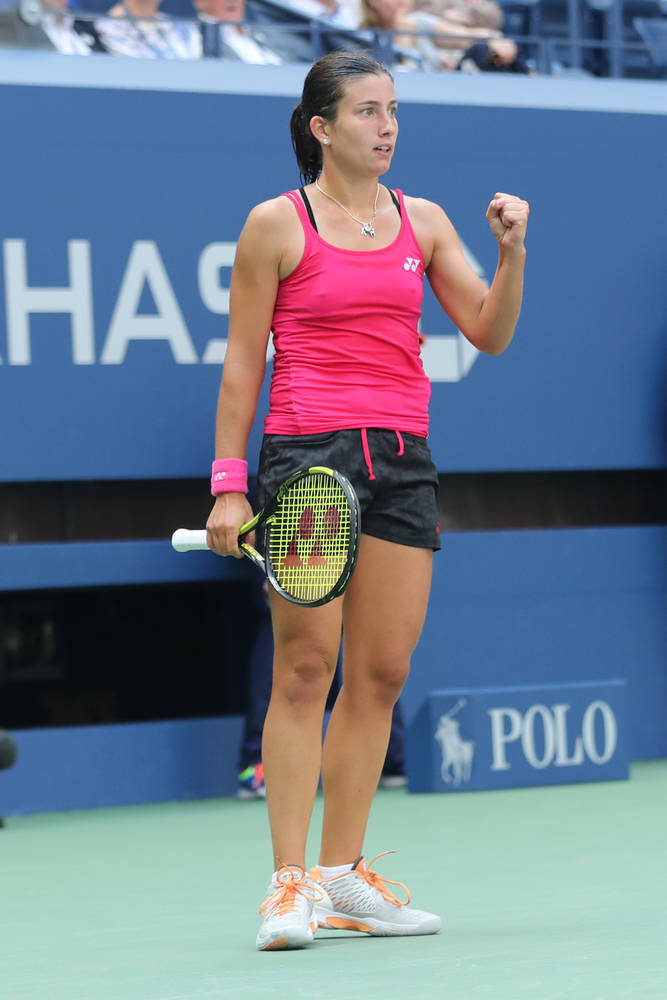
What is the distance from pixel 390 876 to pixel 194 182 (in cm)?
291

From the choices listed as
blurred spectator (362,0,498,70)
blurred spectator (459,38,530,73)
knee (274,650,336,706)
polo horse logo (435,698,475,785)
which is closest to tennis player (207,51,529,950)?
knee (274,650,336,706)

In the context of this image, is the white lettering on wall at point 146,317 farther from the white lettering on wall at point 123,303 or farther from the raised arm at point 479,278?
the raised arm at point 479,278

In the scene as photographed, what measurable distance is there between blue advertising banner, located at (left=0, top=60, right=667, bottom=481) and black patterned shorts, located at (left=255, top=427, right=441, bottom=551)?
2825 mm

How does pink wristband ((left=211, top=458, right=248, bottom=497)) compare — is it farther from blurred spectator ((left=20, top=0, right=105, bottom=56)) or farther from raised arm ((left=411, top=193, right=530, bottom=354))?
blurred spectator ((left=20, top=0, right=105, bottom=56))

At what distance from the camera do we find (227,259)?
597cm

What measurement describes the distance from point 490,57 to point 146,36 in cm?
142

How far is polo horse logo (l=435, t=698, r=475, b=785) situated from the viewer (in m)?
5.73

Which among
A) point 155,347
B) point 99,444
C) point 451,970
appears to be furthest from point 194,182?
point 451,970

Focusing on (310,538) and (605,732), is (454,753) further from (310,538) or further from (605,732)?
(310,538)

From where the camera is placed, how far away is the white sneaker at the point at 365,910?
3.00 meters

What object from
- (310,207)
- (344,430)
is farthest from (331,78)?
(344,430)

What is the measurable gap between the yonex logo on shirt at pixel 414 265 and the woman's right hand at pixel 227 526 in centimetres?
53

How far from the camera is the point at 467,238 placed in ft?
20.7

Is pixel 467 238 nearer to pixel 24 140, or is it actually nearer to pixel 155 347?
pixel 155 347
